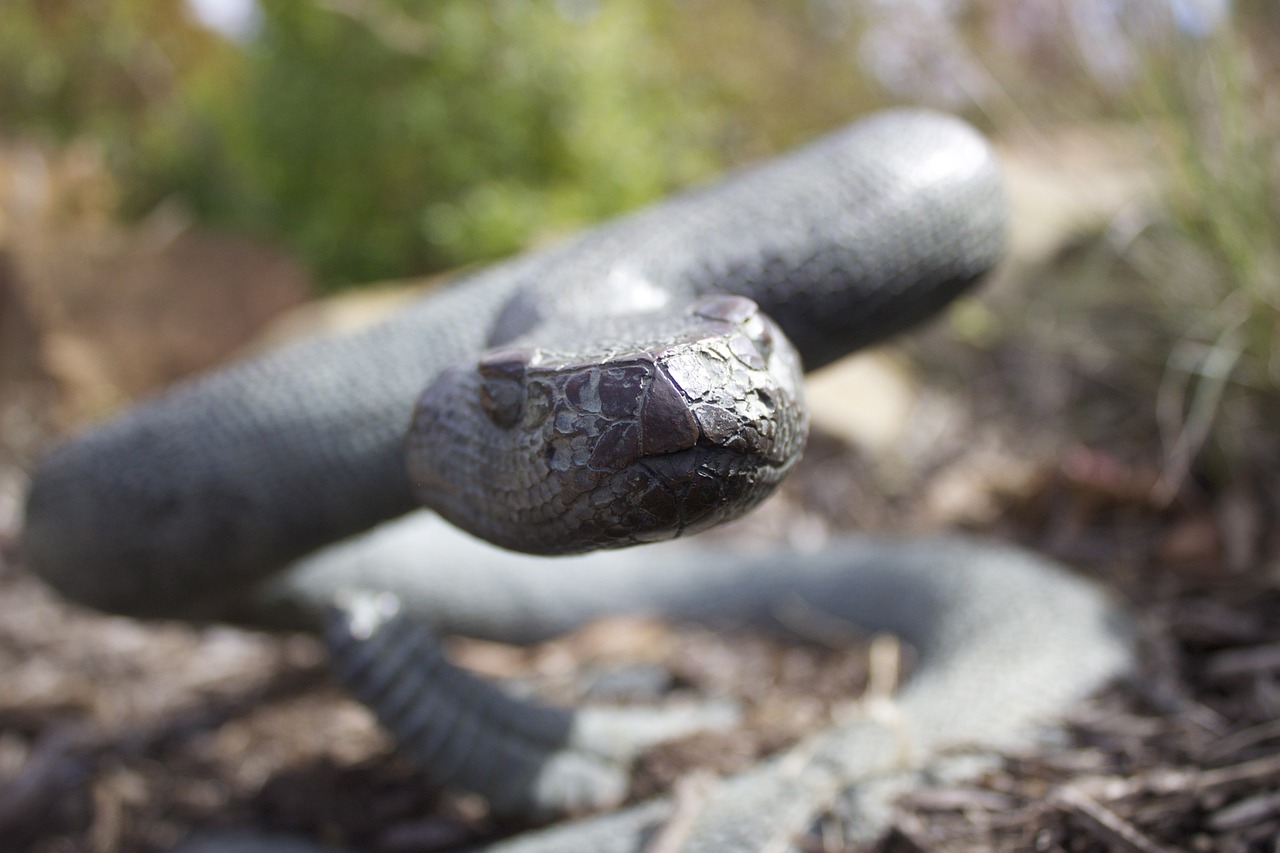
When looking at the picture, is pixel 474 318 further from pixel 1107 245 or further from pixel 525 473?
pixel 1107 245

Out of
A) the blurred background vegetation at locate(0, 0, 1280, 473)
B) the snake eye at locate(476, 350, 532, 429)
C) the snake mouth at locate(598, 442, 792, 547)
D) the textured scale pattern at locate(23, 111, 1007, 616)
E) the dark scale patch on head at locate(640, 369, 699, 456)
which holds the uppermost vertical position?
the blurred background vegetation at locate(0, 0, 1280, 473)

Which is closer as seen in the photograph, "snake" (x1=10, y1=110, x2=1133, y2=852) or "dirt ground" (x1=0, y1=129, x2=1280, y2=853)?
"snake" (x1=10, y1=110, x2=1133, y2=852)

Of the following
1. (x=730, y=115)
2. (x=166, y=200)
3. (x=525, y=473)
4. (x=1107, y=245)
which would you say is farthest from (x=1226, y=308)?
(x=166, y=200)

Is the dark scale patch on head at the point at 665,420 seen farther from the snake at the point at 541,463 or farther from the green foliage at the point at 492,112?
the green foliage at the point at 492,112

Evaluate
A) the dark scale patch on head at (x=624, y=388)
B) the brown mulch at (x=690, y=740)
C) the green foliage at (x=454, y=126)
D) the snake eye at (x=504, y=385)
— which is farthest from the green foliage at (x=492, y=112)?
the dark scale patch on head at (x=624, y=388)

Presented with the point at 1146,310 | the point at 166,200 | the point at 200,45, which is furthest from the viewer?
the point at 200,45

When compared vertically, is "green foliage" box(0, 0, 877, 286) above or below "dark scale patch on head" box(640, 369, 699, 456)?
above

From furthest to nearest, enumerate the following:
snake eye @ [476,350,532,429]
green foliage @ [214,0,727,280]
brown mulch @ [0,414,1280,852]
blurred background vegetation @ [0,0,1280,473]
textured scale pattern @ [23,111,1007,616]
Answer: green foliage @ [214,0,727,280] → blurred background vegetation @ [0,0,1280,473] → textured scale pattern @ [23,111,1007,616] → brown mulch @ [0,414,1280,852] → snake eye @ [476,350,532,429]

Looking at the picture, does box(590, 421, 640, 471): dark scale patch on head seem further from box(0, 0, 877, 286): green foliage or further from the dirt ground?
box(0, 0, 877, 286): green foliage

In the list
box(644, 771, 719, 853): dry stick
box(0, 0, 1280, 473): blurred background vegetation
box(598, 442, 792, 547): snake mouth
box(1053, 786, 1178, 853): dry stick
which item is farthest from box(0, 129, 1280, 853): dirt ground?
box(598, 442, 792, 547): snake mouth
